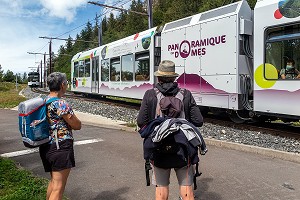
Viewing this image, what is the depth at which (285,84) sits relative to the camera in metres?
7.91

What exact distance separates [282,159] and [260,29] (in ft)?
13.4

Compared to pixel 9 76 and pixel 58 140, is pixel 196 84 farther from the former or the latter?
pixel 9 76

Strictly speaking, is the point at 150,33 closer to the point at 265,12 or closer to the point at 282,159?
the point at 265,12

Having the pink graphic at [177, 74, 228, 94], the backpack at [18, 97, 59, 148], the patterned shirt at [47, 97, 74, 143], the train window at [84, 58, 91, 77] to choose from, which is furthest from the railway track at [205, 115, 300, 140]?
the train window at [84, 58, 91, 77]

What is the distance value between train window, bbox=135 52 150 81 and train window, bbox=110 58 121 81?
2261 mm

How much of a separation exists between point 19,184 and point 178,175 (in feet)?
9.18

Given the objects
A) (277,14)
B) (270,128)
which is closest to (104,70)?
(270,128)

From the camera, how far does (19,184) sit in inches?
186

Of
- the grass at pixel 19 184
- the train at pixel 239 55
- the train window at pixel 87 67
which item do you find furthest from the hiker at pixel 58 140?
the train window at pixel 87 67

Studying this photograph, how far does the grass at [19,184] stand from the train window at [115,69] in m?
11.6

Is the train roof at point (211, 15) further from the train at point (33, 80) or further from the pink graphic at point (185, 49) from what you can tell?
the train at point (33, 80)

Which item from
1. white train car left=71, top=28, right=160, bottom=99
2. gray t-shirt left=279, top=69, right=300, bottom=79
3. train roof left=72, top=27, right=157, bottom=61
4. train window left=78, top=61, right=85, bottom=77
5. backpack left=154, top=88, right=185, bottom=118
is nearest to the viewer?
backpack left=154, top=88, right=185, bottom=118

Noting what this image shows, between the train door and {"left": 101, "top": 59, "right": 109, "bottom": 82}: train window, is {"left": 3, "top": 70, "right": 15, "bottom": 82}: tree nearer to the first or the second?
the train door

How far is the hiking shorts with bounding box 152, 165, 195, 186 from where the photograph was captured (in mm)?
3016
